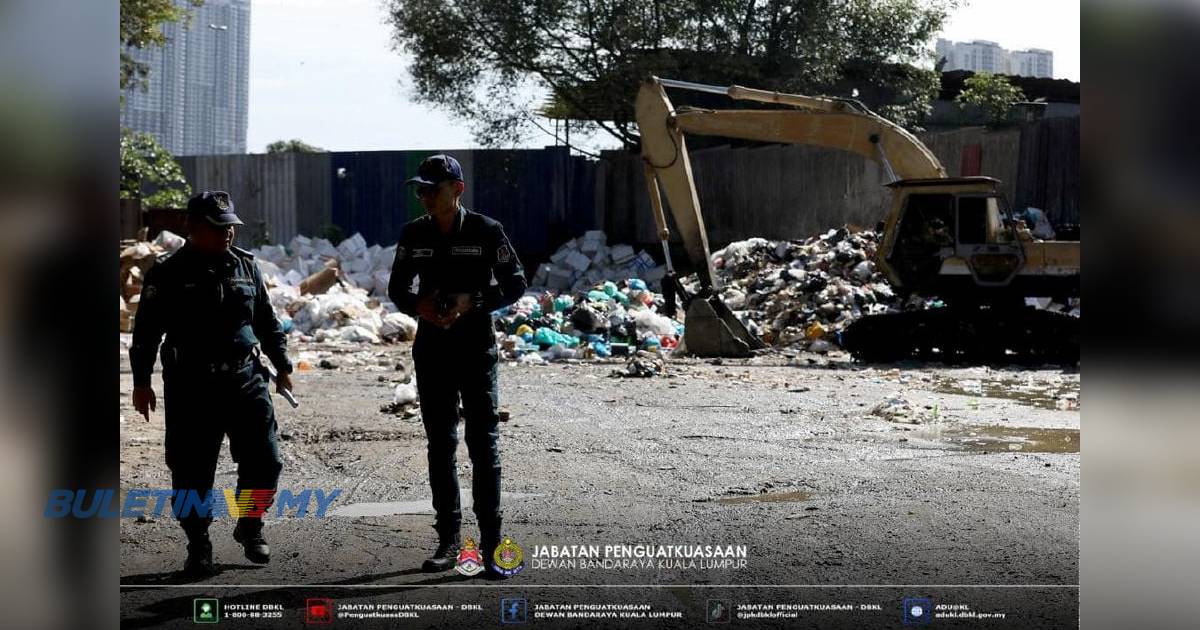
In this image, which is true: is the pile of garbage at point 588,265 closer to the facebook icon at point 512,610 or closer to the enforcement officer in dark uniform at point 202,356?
the enforcement officer in dark uniform at point 202,356

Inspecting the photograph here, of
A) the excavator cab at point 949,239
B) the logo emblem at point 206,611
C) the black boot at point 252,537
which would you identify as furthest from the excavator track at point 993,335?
the logo emblem at point 206,611

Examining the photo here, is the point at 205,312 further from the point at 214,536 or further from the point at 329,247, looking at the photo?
the point at 329,247

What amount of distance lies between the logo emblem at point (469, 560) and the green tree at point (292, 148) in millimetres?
1858

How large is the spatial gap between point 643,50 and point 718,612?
991cm

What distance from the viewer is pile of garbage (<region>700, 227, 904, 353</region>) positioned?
1404 cm

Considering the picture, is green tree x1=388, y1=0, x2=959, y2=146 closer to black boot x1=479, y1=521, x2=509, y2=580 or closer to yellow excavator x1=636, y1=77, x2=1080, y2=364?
yellow excavator x1=636, y1=77, x2=1080, y2=364

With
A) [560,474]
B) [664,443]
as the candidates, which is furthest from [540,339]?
[560,474]

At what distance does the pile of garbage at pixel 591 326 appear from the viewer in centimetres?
1269

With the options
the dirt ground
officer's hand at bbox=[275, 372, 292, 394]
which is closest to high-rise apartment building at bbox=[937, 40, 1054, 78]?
the dirt ground

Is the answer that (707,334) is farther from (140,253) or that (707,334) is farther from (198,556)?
(198,556)

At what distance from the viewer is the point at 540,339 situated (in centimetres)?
1289

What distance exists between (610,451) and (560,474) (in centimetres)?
91

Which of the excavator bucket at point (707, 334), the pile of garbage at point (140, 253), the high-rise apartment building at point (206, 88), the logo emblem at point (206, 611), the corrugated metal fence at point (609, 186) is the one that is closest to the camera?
the logo emblem at point (206, 611)

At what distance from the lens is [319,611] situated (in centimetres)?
409
